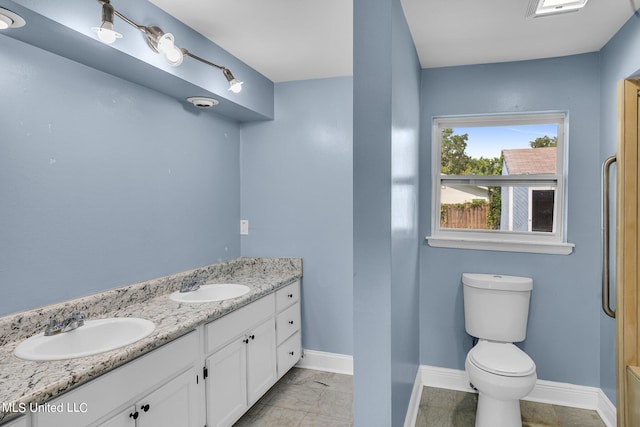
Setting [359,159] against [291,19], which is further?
[291,19]

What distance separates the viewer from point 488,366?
203 centimetres

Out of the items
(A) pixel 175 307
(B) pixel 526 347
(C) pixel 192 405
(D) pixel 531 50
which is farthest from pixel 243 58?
(B) pixel 526 347

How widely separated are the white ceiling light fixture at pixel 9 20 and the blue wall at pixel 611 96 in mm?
2700

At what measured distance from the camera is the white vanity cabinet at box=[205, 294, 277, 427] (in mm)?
1948

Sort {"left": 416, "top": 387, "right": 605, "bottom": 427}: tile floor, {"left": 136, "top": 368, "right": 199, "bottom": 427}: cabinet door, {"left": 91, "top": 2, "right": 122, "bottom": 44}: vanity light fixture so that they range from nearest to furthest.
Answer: {"left": 91, "top": 2, "right": 122, "bottom": 44}: vanity light fixture, {"left": 136, "top": 368, "right": 199, "bottom": 427}: cabinet door, {"left": 416, "top": 387, "right": 605, "bottom": 427}: tile floor

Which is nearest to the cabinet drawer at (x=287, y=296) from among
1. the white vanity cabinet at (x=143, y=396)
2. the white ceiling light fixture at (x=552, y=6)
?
the white vanity cabinet at (x=143, y=396)

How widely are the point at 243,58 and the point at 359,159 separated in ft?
4.61

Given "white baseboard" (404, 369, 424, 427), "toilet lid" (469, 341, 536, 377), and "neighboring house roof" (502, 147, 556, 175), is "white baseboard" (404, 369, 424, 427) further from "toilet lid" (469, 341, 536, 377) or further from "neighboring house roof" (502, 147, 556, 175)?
"neighboring house roof" (502, 147, 556, 175)

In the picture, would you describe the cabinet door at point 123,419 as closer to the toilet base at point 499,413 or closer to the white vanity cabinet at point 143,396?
the white vanity cabinet at point 143,396

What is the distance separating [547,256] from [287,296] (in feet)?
5.92

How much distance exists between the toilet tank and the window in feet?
0.90

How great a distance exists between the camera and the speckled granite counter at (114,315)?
115cm

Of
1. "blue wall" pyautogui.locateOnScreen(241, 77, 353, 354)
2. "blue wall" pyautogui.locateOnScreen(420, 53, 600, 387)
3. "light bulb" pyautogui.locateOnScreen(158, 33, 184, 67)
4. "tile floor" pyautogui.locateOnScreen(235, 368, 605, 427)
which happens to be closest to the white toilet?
"blue wall" pyautogui.locateOnScreen(420, 53, 600, 387)

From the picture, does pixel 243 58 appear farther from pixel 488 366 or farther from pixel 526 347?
pixel 526 347
